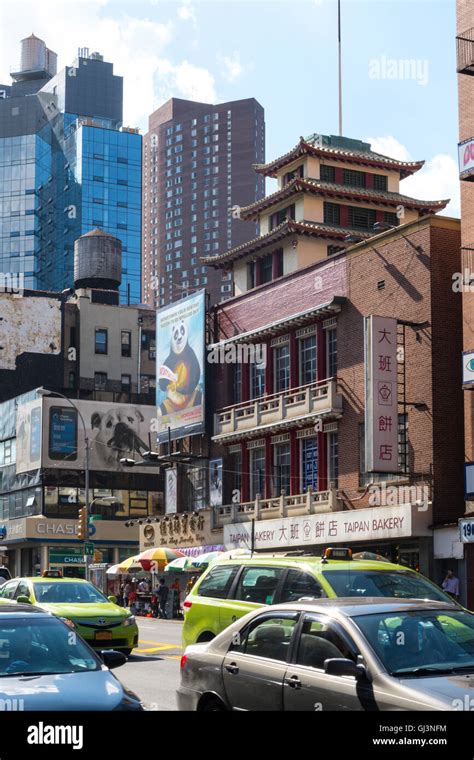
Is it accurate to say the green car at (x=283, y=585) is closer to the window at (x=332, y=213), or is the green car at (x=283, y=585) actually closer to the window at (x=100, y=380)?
the window at (x=332, y=213)

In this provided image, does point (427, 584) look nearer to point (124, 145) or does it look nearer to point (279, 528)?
point (279, 528)

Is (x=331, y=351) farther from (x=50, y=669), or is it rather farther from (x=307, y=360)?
(x=50, y=669)

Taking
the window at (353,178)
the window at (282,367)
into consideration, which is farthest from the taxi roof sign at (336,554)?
the window at (353,178)

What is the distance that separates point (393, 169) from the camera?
209ft

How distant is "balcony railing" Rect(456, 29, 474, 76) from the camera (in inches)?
1473

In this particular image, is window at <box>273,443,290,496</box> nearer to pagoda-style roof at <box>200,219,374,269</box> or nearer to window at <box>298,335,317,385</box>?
window at <box>298,335,317,385</box>

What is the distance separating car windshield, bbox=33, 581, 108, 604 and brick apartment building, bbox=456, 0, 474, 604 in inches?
663

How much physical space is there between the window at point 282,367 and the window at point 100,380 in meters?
44.6

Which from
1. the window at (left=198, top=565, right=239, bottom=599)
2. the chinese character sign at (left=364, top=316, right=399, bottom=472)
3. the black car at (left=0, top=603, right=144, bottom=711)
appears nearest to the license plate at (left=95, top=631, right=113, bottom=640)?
the window at (left=198, top=565, right=239, bottom=599)

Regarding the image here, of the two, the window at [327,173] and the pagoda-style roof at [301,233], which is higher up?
the window at [327,173]

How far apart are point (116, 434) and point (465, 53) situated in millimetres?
43973

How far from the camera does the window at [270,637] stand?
10.2 meters

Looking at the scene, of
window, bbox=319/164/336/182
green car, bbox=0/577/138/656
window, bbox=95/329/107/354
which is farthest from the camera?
window, bbox=95/329/107/354

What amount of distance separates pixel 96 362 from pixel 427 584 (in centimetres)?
8021
